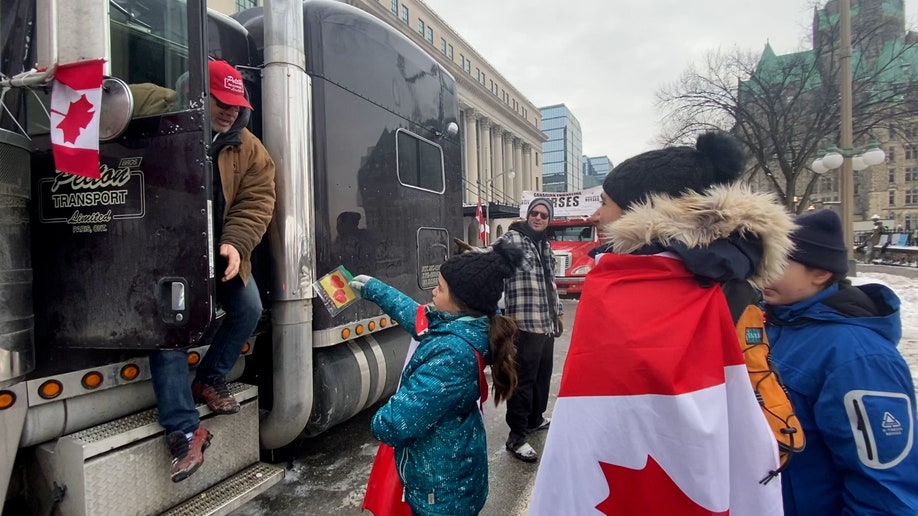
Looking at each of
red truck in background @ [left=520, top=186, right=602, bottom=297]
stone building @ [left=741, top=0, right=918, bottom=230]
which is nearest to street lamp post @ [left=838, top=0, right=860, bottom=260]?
red truck in background @ [left=520, top=186, right=602, bottom=297]

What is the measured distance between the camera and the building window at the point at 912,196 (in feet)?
246

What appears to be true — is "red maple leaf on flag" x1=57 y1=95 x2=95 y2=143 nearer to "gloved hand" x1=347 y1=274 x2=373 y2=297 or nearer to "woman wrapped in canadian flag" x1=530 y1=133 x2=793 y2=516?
"gloved hand" x1=347 y1=274 x2=373 y2=297

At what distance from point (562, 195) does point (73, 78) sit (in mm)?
14323

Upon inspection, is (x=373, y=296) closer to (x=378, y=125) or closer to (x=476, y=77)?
(x=378, y=125)

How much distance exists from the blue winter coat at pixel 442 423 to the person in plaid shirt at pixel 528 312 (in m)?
1.87

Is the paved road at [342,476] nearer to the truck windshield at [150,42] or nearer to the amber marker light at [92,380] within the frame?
the amber marker light at [92,380]

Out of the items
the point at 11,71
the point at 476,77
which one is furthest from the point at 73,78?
the point at 476,77

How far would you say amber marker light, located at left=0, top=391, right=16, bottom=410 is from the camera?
1.85 metres

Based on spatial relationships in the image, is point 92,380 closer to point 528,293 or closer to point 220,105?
point 220,105

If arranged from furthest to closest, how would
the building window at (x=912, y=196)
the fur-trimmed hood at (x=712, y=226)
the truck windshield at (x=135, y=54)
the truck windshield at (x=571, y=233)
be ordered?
the building window at (x=912, y=196) → the truck windshield at (x=571, y=233) → the truck windshield at (x=135, y=54) → the fur-trimmed hood at (x=712, y=226)

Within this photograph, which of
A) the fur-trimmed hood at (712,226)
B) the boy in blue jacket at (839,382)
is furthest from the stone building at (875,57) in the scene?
the fur-trimmed hood at (712,226)

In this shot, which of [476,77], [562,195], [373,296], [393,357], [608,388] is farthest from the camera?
[476,77]

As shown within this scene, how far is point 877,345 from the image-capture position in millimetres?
1312

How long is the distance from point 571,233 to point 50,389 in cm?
1245
